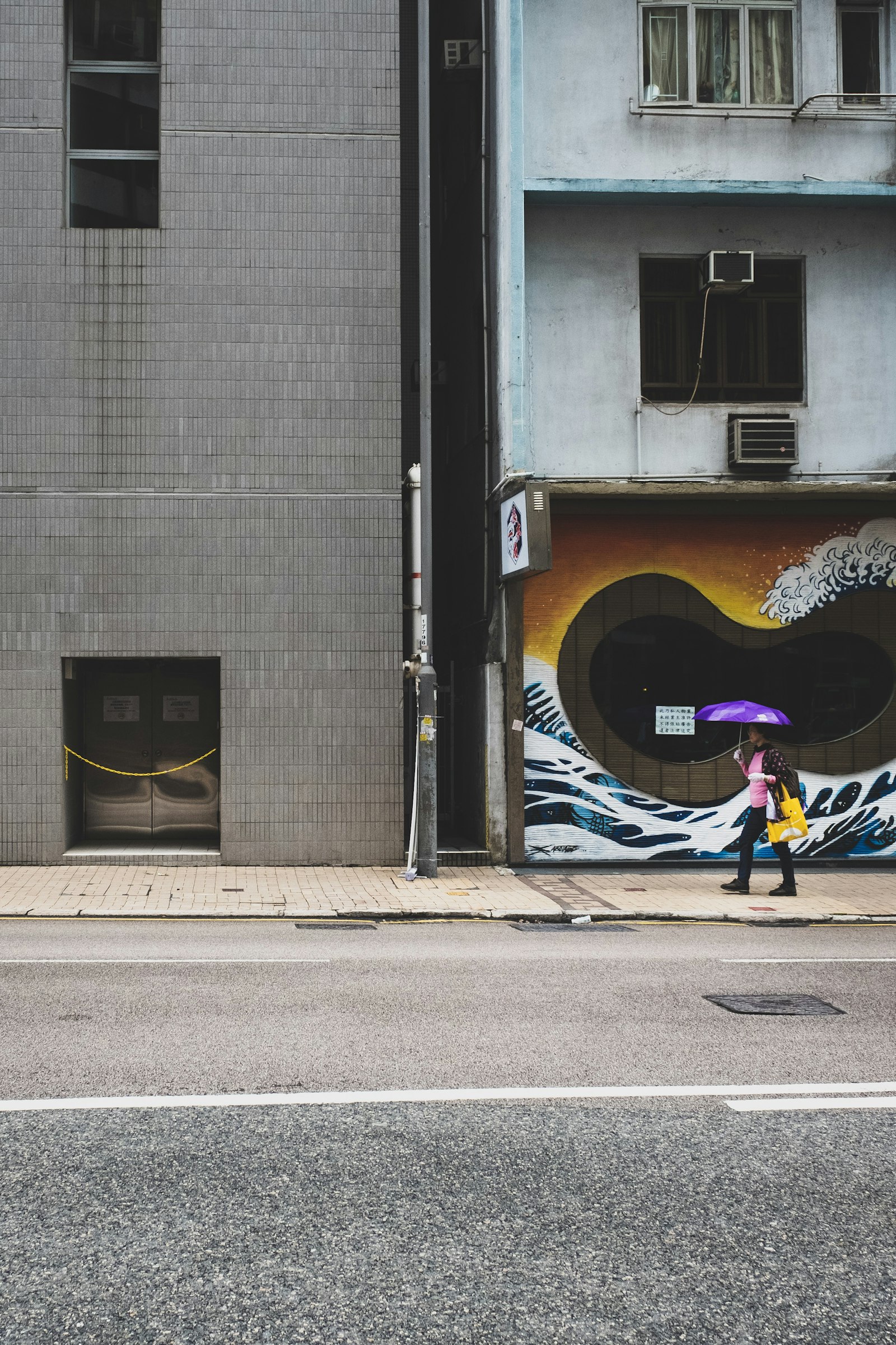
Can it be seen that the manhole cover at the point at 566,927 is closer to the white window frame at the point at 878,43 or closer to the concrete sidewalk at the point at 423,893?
the concrete sidewalk at the point at 423,893

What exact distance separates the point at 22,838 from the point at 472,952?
726 centimetres

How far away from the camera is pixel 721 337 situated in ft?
50.5

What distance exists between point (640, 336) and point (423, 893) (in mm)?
7764

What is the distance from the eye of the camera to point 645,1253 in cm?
390

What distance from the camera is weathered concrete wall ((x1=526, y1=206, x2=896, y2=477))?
15180 mm

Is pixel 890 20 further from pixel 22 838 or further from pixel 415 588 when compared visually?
pixel 22 838

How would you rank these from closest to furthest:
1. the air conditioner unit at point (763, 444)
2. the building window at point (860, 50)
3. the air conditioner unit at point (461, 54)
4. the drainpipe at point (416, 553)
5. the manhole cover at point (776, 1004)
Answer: the manhole cover at point (776, 1004)
the drainpipe at point (416, 553)
the air conditioner unit at point (763, 444)
the building window at point (860, 50)
the air conditioner unit at point (461, 54)

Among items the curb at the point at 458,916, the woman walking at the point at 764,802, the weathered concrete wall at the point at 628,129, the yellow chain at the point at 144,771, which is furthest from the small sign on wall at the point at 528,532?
the yellow chain at the point at 144,771

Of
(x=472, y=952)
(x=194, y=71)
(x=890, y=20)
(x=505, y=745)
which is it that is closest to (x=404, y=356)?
(x=194, y=71)

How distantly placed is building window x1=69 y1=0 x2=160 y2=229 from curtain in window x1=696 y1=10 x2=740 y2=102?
23.1 feet

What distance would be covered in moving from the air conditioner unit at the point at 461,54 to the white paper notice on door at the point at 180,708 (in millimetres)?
9449

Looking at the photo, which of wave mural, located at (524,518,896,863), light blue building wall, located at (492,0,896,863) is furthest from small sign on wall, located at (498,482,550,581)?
wave mural, located at (524,518,896,863)

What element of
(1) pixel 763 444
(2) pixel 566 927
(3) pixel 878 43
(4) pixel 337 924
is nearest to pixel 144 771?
(4) pixel 337 924

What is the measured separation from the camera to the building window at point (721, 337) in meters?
15.3
